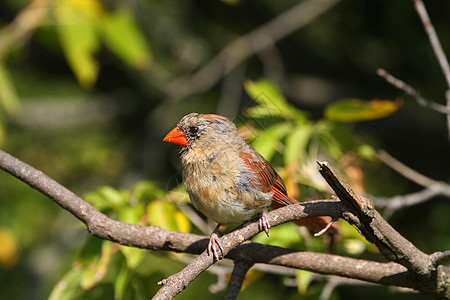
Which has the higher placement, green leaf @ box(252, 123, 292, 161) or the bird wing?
green leaf @ box(252, 123, 292, 161)

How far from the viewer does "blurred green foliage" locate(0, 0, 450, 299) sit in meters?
3.19

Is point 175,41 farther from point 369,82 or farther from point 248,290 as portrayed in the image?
point 248,290

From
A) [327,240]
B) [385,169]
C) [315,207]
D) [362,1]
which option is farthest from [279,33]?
[315,207]

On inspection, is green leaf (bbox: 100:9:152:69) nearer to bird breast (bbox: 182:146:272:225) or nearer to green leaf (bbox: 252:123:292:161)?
green leaf (bbox: 252:123:292:161)

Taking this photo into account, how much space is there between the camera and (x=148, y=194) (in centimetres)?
313

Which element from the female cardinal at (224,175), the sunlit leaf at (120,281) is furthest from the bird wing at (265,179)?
the sunlit leaf at (120,281)

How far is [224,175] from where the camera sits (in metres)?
2.77

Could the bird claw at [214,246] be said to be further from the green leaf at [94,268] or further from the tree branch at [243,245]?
→ the green leaf at [94,268]

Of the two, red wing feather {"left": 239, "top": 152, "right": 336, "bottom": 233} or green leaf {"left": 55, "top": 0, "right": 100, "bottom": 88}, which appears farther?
green leaf {"left": 55, "top": 0, "right": 100, "bottom": 88}

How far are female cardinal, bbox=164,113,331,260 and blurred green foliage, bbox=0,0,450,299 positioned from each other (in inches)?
8.9

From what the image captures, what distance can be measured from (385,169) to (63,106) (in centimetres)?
345

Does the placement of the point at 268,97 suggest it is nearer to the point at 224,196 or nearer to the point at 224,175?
the point at 224,175

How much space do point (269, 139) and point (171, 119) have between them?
3172mm

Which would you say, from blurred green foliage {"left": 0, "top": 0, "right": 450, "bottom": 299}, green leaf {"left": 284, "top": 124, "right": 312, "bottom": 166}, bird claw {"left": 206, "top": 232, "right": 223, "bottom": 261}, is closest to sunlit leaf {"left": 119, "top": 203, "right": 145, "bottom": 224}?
blurred green foliage {"left": 0, "top": 0, "right": 450, "bottom": 299}
